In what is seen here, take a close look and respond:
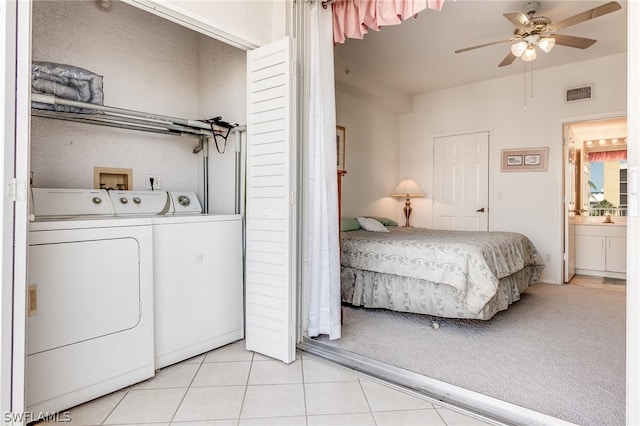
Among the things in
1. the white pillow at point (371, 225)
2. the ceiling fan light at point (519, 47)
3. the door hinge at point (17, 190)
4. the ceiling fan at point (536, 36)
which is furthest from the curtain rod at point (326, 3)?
the white pillow at point (371, 225)

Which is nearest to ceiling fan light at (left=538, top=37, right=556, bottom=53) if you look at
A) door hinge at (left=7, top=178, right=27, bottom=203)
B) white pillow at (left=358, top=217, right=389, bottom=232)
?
white pillow at (left=358, top=217, right=389, bottom=232)

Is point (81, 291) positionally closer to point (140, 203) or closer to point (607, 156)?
point (140, 203)

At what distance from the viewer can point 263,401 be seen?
184 cm

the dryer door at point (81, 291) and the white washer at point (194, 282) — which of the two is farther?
the white washer at point (194, 282)

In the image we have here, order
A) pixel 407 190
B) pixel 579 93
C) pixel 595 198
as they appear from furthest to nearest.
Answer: pixel 595 198 < pixel 407 190 < pixel 579 93

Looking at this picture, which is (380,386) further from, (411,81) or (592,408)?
(411,81)

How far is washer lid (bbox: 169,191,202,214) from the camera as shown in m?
2.70

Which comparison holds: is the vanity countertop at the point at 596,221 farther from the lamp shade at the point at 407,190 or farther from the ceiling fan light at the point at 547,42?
the ceiling fan light at the point at 547,42

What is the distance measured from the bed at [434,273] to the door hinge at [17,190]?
256cm

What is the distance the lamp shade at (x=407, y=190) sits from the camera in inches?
220

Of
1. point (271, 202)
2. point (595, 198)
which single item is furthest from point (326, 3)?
point (595, 198)

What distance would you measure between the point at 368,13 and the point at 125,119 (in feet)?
6.00

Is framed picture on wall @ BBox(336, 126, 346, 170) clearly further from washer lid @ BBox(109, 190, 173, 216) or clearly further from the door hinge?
the door hinge

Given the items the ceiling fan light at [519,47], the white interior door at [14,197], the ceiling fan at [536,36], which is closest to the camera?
the white interior door at [14,197]
